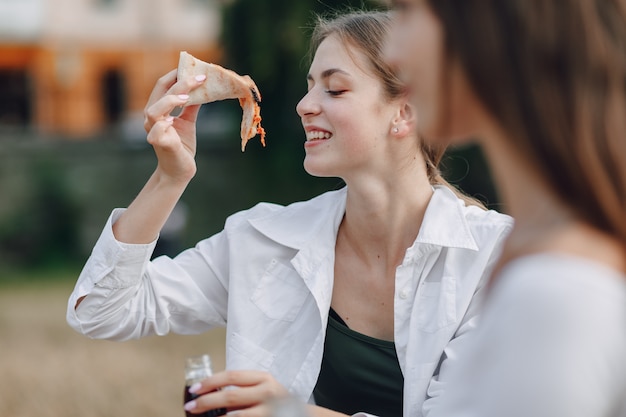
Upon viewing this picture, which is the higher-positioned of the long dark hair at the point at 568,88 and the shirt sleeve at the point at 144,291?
the long dark hair at the point at 568,88

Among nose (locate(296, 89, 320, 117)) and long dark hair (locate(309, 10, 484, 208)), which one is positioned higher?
long dark hair (locate(309, 10, 484, 208))

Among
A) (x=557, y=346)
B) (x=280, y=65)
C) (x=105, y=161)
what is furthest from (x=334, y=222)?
(x=105, y=161)

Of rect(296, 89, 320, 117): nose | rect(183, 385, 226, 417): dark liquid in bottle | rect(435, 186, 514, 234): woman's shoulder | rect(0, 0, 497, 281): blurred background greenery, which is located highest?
rect(296, 89, 320, 117): nose

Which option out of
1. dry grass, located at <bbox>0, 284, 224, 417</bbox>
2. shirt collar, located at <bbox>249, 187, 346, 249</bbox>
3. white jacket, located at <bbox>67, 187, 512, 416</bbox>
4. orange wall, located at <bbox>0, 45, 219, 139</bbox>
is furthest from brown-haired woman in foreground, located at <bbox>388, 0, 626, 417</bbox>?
orange wall, located at <bbox>0, 45, 219, 139</bbox>

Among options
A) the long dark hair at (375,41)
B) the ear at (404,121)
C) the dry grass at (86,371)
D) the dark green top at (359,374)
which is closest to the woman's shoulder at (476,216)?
the long dark hair at (375,41)

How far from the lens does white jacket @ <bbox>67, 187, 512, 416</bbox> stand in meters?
2.58

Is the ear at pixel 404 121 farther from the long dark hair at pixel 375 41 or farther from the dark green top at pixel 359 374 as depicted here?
the dark green top at pixel 359 374

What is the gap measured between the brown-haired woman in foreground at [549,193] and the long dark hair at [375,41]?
1633 millimetres

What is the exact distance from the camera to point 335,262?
291 cm

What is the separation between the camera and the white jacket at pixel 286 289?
2.58 metres

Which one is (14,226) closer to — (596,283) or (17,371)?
(17,371)

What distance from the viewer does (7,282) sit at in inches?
625

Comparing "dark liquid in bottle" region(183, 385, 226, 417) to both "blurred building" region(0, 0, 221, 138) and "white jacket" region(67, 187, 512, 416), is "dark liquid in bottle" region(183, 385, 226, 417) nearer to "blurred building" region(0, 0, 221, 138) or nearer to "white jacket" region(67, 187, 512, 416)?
"white jacket" region(67, 187, 512, 416)

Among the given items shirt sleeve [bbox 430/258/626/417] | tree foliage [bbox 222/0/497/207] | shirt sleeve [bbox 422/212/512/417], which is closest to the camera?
shirt sleeve [bbox 430/258/626/417]
